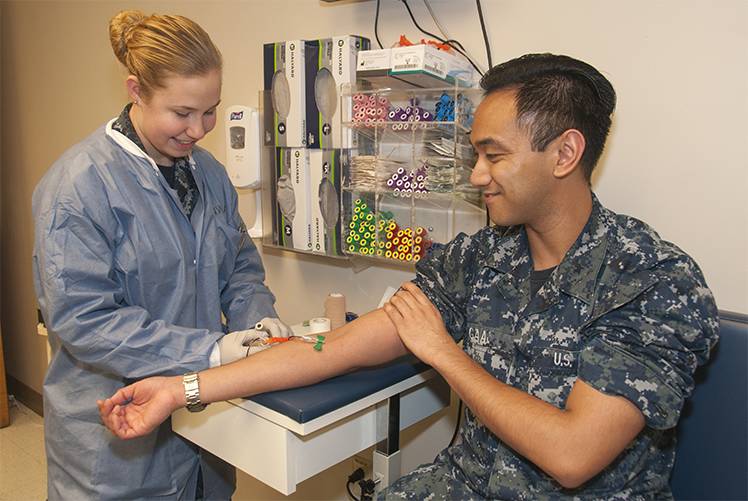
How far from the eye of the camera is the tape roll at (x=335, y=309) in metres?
1.76

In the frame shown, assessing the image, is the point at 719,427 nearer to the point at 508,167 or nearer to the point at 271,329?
the point at 508,167

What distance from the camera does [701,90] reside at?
1.33 metres

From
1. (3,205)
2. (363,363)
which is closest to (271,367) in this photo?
(363,363)

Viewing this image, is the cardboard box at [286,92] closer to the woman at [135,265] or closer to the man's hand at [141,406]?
the woman at [135,265]

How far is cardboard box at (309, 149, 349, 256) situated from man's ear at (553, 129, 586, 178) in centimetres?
87

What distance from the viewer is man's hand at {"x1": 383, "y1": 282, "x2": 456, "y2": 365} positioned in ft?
4.09

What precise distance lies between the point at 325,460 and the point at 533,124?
0.88m

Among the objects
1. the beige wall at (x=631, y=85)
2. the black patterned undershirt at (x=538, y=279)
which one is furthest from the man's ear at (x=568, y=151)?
the beige wall at (x=631, y=85)

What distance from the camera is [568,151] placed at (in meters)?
1.16

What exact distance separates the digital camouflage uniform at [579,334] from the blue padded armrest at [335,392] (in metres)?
0.17

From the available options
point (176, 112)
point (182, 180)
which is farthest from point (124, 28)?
point (182, 180)

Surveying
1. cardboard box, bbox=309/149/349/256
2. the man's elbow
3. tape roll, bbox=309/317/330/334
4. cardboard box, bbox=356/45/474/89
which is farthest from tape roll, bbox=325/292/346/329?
the man's elbow

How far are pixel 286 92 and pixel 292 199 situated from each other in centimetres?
38

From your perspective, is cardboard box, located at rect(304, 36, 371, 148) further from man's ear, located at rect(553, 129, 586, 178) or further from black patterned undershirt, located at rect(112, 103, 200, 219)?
man's ear, located at rect(553, 129, 586, 178)
